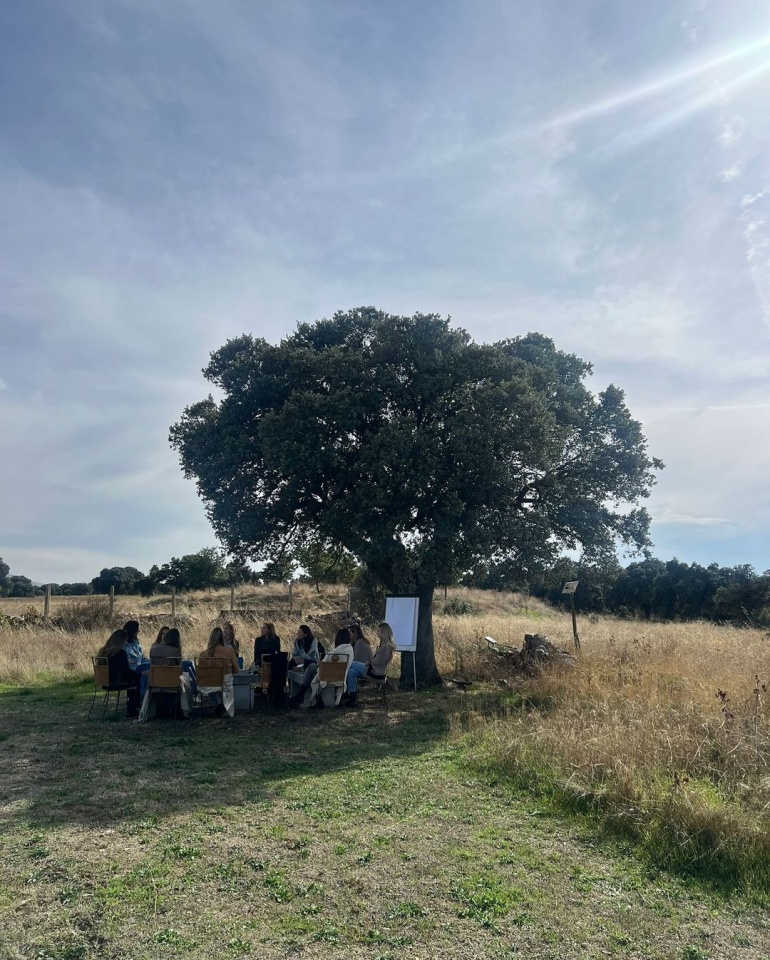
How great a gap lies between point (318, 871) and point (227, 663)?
625 cm

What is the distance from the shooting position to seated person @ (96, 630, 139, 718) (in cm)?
1074

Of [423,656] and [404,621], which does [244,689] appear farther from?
[423,656]

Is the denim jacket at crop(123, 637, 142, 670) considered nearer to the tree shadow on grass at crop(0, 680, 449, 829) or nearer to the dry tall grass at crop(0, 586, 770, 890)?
the tree shadow on grass at crop(0, 680, 449, 829)

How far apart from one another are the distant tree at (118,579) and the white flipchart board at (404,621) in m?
41.0

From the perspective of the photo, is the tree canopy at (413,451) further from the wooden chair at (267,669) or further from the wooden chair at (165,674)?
the wooden chair at (165,674)

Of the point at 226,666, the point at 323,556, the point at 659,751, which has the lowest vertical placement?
the point at 659,751

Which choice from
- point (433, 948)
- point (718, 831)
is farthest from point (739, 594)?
point (433, 948)

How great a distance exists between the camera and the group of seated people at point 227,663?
10.6 m

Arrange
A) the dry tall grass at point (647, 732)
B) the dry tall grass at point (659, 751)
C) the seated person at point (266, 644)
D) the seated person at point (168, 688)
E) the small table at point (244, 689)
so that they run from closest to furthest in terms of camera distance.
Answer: the dry tall grass at point (659, 751) → the dry tall grass at point (647, 732) → the seated person at point (168, 688) → the small table at point (244, 689) → the seated person at point (266, 644)

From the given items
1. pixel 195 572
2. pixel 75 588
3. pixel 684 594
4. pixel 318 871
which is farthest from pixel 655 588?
pixel 75 588

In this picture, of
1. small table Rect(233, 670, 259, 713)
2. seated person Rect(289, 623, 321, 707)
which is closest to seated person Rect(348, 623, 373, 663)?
seated person Rect(289, 623, 321, 707)

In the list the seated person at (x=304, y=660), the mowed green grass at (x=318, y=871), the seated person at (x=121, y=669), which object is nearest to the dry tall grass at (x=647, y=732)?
the mowed green grass at (x=318, y=871)

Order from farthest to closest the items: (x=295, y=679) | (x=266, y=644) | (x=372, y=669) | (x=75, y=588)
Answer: (x=75, y=588), (x=266, y=644), (x=372, y=669), (x=295, y=679)

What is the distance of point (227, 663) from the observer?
416 inches
